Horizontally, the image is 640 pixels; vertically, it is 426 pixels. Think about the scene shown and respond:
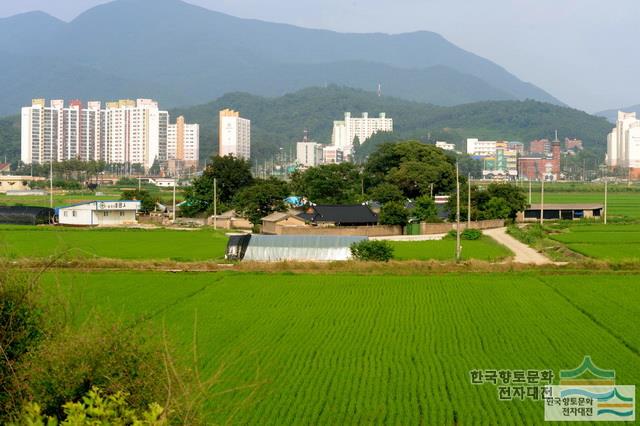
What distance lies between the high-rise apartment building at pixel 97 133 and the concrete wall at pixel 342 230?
11104 cm

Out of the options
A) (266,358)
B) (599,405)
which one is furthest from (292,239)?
(599,405)

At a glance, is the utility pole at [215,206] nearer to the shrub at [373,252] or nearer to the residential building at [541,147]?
the shrub at [373,252]

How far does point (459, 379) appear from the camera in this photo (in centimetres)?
1180

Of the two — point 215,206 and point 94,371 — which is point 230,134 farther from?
point 94,371

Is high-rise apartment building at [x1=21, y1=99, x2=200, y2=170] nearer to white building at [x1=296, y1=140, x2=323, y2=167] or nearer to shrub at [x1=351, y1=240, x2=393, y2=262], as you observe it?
white building at [x1=296, y1=140, x2=323, y2=167]

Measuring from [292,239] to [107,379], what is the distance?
21507 millimetres

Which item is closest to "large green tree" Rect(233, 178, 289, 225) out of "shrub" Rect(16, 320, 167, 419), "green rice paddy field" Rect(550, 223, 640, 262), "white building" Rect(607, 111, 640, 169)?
"green rice paddy field" Rect(550, 223, 640, 262)

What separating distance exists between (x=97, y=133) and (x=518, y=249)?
446 ft

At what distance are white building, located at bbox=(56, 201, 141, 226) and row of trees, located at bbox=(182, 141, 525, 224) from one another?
196 inches

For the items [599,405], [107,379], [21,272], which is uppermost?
[21,272]

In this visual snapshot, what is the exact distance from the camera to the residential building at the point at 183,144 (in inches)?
6319

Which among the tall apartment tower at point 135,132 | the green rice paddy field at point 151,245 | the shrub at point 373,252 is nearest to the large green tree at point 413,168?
the green rice paddy field at point 151,245

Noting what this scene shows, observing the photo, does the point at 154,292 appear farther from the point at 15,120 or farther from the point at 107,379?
the point at 15,120

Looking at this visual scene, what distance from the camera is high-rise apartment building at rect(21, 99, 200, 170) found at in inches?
5807
